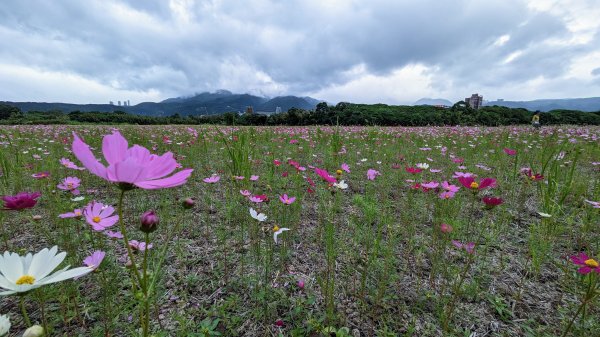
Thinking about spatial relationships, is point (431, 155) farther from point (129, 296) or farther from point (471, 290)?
point (129, 296)

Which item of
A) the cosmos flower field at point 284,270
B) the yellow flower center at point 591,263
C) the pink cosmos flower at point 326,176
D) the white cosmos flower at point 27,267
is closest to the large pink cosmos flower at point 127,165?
the cosmos flower field at point 284,270

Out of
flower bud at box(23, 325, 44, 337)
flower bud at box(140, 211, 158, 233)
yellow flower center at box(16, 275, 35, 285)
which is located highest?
flower bud at box(140, 211, 158, 233)

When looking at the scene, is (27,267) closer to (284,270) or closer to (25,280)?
(25,280)

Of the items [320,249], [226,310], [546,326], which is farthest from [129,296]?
[546,326]

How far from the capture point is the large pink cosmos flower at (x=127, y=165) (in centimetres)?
54

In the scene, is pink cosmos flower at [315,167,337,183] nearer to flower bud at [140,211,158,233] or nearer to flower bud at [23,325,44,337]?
flower bud at [140,211,158,233]

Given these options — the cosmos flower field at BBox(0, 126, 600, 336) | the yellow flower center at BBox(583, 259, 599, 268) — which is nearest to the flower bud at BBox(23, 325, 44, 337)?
the cosmos flower field at BBox(0, 126, 600, 336)

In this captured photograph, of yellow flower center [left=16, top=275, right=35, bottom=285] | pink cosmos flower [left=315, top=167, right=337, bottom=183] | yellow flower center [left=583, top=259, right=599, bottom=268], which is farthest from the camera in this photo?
pink cosmos flower [left=315, top=167, right=337, bottom=183]

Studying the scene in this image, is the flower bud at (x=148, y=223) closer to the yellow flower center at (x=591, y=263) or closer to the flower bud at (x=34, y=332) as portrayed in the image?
the flower bud at (x=34, y=332)

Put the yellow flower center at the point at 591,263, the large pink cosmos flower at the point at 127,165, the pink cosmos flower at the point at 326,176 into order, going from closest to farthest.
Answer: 1. the large pink cosmos flower at the point at 127,165
2. the yellow flower center at the point at 591,263
3. the pink cosmos flower at the point at 326,176

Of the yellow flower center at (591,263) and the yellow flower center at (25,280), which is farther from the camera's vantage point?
the yellow flower center at (591,263)

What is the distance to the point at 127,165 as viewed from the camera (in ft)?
1.77

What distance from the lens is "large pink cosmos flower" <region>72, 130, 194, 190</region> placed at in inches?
21.4

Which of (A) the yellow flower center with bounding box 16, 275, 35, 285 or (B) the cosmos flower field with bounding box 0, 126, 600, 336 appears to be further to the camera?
(B) the cosmos flower field with bounding box 0, 126, 600, 336
